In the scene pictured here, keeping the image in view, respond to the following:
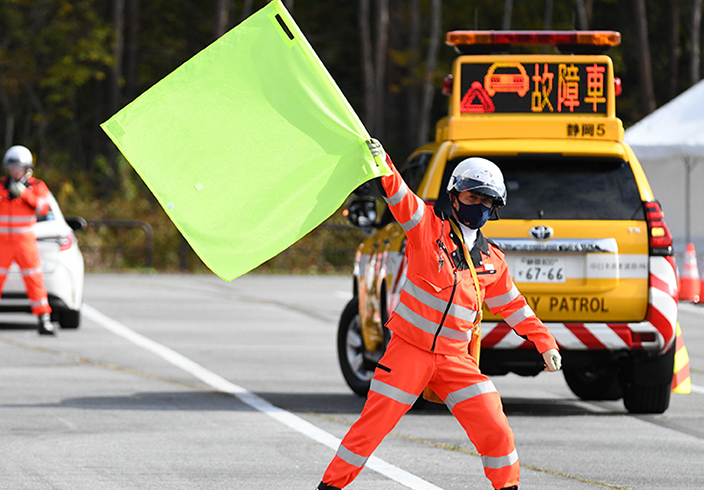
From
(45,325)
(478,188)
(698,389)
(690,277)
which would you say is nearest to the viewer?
(478,188)

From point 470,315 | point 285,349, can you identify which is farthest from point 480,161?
point 285,349

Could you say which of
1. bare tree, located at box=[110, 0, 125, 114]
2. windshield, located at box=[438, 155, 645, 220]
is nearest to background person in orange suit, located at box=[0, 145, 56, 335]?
windshield, located at box=[438, 155, 645, 220]

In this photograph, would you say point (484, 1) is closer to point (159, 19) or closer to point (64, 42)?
point (159, 19)

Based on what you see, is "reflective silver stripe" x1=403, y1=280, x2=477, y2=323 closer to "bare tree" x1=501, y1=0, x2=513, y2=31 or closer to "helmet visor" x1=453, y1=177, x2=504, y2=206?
"helmet visor" x1=453, y1=177, x2=504, y2=206

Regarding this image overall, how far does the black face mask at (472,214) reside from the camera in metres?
6.19

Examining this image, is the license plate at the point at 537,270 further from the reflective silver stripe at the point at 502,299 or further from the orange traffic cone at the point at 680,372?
the reflective silver stripe at the point at 502,299

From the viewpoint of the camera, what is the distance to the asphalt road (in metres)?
→ 7.48

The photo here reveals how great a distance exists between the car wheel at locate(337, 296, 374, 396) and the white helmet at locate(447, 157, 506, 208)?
482 centimetres

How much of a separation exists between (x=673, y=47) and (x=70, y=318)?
34821 millimetres

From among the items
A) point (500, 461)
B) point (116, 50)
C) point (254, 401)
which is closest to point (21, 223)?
point (254, 401)

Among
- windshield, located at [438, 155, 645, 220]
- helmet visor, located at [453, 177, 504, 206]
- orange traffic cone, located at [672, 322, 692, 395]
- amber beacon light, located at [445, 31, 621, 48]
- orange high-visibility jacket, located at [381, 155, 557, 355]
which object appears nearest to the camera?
orange high-visibility jacket, located at [381, 155, 557, 355]

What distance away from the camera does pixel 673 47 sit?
46.7 metres

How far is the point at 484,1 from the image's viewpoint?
51000mm

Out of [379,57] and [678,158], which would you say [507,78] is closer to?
[678,158]
